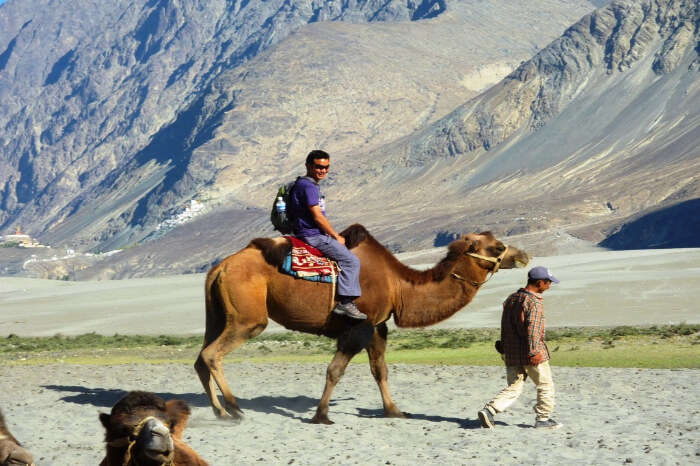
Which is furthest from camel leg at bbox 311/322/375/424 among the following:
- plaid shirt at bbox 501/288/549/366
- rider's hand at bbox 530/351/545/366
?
rider's hand at bbox 530/351/545/366

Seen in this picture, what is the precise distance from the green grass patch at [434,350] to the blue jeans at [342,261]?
28.4 feet

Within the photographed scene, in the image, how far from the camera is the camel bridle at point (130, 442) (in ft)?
14.8

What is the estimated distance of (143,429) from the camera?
4484 millimetres

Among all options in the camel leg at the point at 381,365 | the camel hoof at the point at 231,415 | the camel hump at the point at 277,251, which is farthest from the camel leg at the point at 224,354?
the camel leg at the point at 381,365

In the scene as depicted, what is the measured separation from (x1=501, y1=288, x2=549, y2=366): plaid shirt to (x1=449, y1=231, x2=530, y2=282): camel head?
2.19ft

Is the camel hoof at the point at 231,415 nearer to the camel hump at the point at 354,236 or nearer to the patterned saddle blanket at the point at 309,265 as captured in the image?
the patterned saddle blanket at the point at 309,265

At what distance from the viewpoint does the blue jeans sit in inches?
523

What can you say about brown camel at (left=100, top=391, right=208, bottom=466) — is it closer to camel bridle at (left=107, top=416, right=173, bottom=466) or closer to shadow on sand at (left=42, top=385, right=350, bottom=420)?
camel bridle at (left=107, top=416, right=173, bottom=466)

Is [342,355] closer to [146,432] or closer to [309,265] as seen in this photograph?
[309,265]

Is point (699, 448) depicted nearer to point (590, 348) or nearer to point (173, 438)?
point (173, 438)

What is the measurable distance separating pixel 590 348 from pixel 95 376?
11.6 metres

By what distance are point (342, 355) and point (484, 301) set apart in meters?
41.4

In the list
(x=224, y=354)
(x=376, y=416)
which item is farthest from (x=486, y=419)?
(x=224, y=354)

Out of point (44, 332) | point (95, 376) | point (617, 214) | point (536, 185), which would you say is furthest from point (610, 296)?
point (536, 185)
